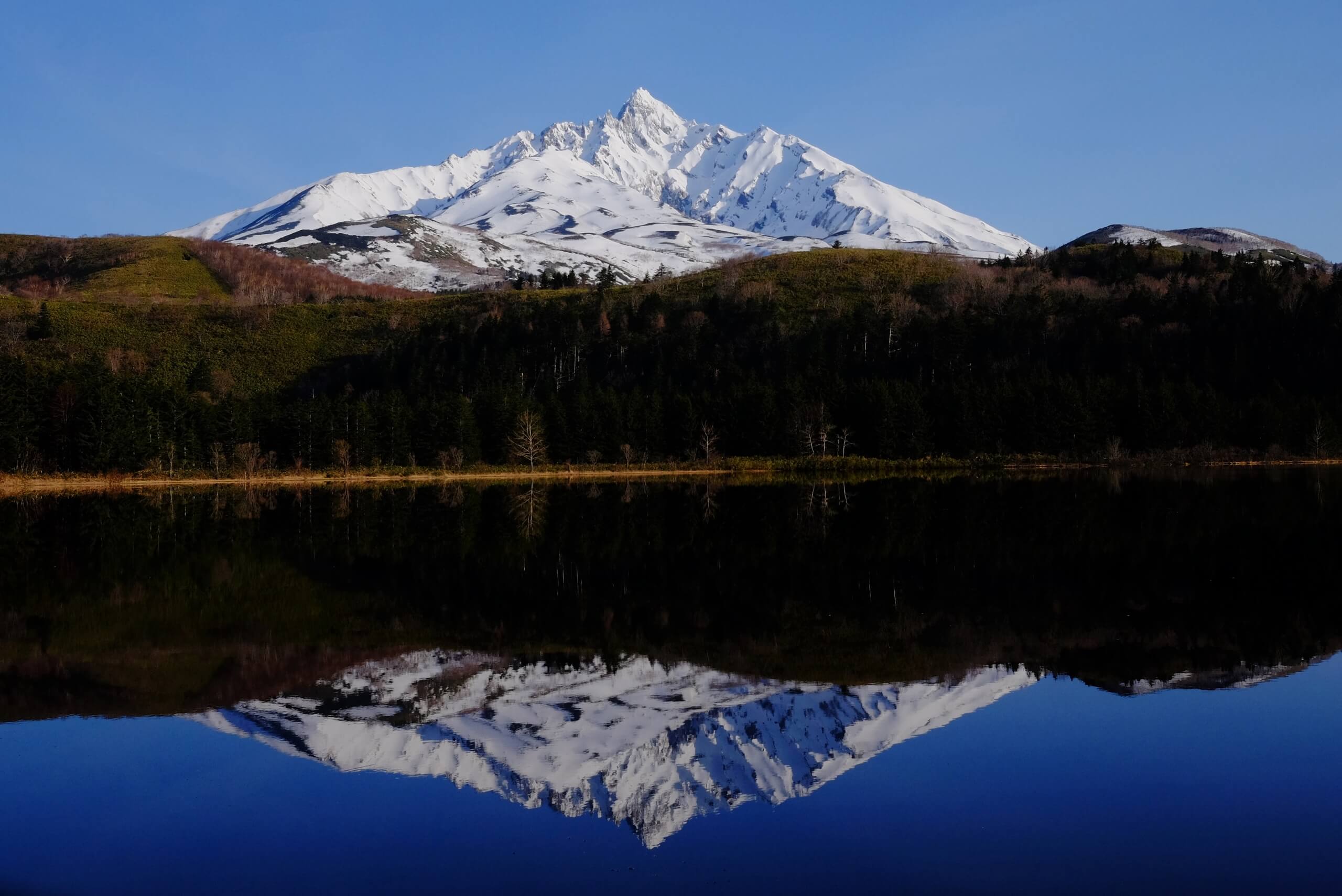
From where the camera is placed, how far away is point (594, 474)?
3824 inches

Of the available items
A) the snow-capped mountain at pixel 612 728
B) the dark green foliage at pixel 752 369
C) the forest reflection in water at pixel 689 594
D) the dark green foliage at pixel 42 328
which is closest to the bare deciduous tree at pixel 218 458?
the dark green foliage at pixel 752 369

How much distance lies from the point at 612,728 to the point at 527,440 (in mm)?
87523

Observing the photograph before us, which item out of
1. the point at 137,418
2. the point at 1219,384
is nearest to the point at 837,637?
the point at 137,418

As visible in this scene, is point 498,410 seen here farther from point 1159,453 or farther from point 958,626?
point 958,626

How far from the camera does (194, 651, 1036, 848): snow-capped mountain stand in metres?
12.4

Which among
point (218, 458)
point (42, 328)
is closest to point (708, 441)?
point (218, 458)

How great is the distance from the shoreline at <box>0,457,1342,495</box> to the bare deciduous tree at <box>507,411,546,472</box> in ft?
10.4

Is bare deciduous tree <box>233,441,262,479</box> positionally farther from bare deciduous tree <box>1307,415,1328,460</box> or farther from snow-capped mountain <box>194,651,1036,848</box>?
bare deciduous tree <box>1307,415,1328,460</box>

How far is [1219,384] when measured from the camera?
118 metres

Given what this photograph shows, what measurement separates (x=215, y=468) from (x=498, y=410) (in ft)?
88.2

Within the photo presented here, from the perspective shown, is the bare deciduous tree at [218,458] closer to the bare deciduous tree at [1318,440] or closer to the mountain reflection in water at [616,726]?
the mountain reflection in water at [616,726]

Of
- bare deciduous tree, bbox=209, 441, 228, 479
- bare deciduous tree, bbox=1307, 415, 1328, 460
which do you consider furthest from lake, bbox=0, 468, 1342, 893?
bare deciduous tree, bbox=1307, 415, 1328, 460

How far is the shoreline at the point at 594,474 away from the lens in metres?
86.2

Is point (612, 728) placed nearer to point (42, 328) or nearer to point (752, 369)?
point (752, 369)
